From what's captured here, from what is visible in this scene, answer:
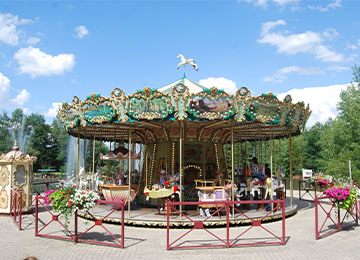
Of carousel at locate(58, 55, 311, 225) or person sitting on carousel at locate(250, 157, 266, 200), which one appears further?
person sitting on carousel at locate(250, 157, 266, 200)

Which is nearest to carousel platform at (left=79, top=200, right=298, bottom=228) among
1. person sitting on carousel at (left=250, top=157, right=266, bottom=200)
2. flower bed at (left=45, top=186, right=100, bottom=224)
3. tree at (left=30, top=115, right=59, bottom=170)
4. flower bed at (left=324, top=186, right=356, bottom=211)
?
person sitting on carousel at (left=250, top=157, right=266, bottom=200)

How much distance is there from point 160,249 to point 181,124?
4629 mm

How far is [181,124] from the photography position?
1131cm

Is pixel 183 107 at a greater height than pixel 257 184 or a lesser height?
greater

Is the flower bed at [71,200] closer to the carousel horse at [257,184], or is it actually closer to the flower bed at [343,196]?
the flower bed at [343,196]

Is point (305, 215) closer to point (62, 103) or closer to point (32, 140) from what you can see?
point (62, 103)

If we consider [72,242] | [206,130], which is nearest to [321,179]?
[206,130]

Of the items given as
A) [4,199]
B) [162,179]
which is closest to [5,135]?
[4,199]

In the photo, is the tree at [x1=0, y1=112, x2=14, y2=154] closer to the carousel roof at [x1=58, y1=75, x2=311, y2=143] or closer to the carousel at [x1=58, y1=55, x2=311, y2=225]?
the carousel at [x1=58, y1=55, x2=311, y2=225]

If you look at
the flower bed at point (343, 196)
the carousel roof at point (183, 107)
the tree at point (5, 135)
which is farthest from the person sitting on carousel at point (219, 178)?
the tree at point (5, 135)

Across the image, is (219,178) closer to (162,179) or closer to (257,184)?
(257,184)

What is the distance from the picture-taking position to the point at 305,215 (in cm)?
1333

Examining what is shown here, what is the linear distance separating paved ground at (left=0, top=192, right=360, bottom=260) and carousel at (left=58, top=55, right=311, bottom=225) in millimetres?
2058

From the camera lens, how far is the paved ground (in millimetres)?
7348
